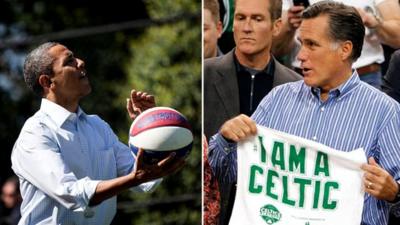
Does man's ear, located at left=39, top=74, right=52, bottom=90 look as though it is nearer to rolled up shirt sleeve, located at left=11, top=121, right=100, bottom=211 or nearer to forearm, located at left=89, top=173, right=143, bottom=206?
rolled up shirt sleeve, located at left=11, top=121, right=100, bottom=211

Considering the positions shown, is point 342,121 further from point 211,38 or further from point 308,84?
point 211,38

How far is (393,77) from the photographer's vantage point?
8.14m

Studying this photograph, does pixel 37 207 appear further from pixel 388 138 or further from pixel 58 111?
pixel 388 138

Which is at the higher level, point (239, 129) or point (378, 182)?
point (239, 129)

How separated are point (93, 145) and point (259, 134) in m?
1.05

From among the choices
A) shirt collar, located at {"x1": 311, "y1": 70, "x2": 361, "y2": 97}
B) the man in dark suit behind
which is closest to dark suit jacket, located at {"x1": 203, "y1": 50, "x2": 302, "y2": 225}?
the man in dark suit behind

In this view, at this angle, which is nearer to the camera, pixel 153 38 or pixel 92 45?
pixel 153 38

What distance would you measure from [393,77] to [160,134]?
3.77ft

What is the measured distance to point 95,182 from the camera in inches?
331

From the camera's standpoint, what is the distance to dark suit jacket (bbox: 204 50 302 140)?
833 cm

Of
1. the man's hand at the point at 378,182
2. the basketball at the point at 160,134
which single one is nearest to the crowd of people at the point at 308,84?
the man's hand at the point at 378,182

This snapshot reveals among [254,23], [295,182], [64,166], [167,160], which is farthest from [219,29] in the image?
[64,166]

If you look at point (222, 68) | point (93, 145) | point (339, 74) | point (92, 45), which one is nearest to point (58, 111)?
point (93, 145)

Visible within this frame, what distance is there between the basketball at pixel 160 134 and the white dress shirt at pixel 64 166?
32 centimetres
